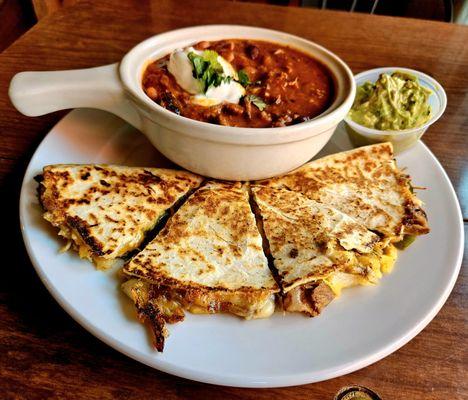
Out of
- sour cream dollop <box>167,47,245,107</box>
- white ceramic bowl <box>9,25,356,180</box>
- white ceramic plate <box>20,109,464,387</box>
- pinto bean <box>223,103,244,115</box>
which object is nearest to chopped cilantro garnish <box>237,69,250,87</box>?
sour cream dollop <box>167,47,245,107</box>

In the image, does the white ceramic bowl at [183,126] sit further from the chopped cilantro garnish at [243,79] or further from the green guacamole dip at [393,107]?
the chopped cilantro garnish at [243,79]

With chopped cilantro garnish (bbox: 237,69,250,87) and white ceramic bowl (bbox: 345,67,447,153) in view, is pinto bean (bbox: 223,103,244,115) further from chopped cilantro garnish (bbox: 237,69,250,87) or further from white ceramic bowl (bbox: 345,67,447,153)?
white ceramic bowl (bbox: 345,67,447,153)

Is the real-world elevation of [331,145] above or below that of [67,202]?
below

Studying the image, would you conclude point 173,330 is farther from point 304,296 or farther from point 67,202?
point 67,202

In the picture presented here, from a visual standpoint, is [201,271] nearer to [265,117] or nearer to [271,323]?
[271,323]

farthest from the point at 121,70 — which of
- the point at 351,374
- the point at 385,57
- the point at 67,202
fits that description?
the point at 385,57

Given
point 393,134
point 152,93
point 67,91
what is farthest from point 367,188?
point 67,91
